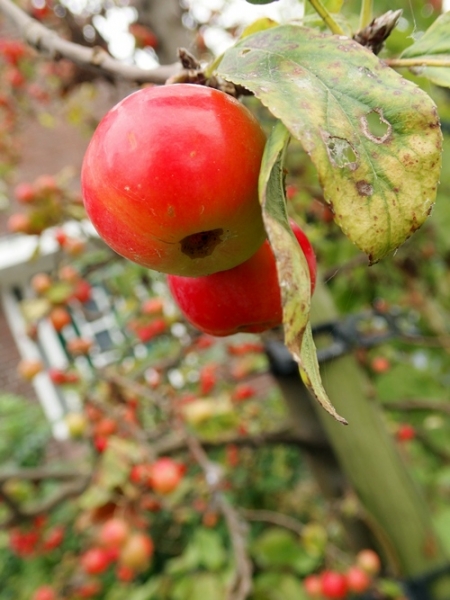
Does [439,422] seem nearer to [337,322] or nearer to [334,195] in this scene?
[337,322]

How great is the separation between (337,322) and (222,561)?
97 cm

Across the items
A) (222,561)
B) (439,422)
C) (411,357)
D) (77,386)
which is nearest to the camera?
(222,561)

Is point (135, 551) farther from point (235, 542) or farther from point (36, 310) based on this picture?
point (36, 310)

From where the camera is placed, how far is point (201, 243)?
16.8 inches

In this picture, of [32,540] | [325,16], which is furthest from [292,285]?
[32,540]

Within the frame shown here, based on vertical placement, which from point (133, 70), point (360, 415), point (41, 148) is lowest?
point (41, 148)

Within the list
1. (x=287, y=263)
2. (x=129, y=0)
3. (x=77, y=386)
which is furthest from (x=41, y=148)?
(x=287, y=263)

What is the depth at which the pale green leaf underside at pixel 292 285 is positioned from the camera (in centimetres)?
31

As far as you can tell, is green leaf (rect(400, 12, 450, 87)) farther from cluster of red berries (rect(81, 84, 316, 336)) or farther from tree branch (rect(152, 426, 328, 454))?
tree branch (rect(152, 426, 328, 454))

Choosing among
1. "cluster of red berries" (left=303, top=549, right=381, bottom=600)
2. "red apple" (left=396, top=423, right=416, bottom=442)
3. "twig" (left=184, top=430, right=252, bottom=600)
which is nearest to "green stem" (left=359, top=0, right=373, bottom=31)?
"twig" (left=184, top=430, right=252, bottom=600)

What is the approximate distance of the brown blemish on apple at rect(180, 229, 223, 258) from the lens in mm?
422

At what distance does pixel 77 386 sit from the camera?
2047mm

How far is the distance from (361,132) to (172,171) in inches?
5.1

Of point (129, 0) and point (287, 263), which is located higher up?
point (287, 263)
